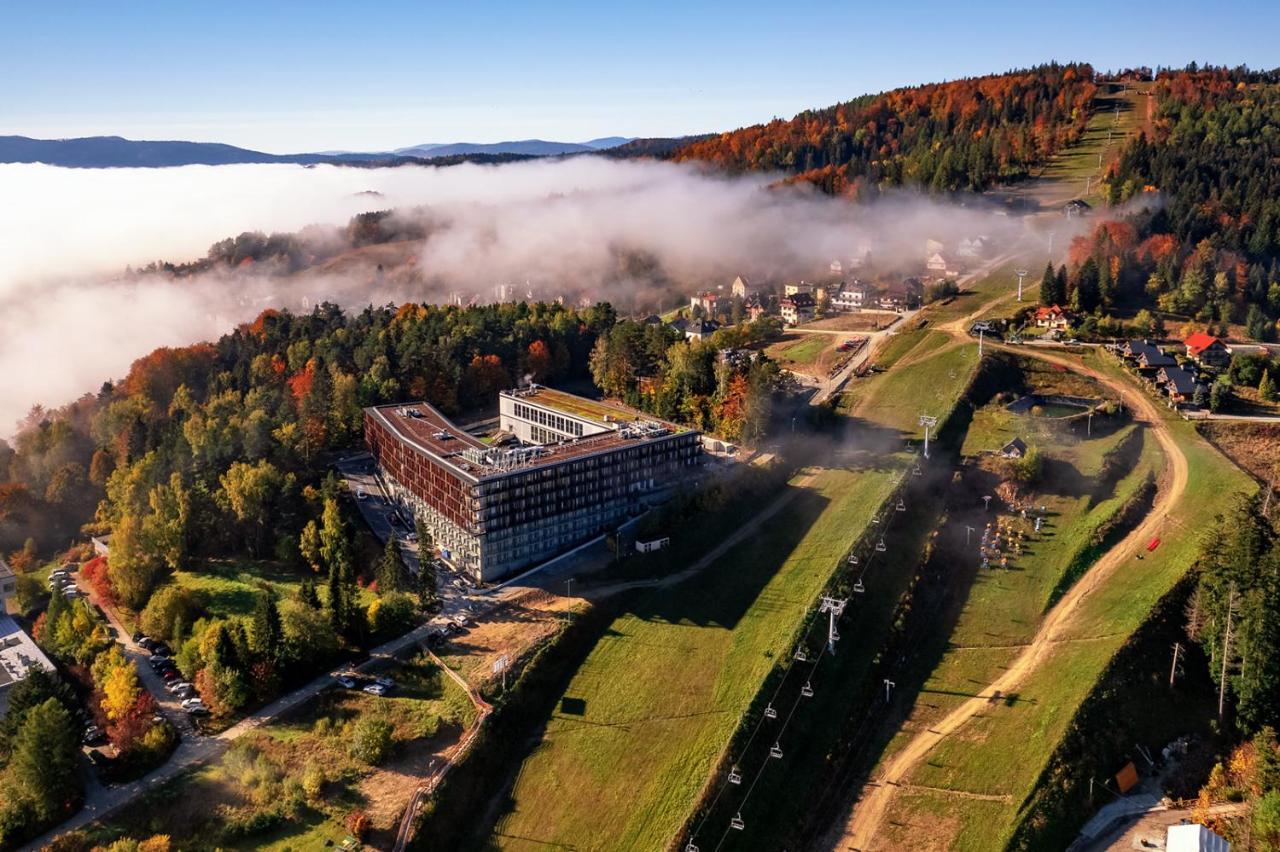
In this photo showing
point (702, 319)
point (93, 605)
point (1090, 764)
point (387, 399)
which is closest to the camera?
point (1090, 764)

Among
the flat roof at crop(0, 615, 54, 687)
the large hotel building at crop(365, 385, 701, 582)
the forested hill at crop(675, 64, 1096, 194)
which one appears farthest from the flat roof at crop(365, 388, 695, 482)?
the forested hill at crop(675, 64, 1096, 194)

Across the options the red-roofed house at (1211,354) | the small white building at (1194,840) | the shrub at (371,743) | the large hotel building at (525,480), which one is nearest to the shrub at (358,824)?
the shrub at (371,743)

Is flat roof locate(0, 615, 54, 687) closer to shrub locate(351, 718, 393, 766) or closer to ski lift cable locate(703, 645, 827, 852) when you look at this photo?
shrub locate(351, 718, 393, 766)

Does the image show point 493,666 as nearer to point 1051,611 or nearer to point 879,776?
point 879,776

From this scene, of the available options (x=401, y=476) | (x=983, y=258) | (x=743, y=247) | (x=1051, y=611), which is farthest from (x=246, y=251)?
(x=1051, y=611)

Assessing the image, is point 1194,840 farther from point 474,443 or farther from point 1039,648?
point 474,443

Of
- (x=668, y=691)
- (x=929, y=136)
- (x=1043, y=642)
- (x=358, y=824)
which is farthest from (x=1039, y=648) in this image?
(x=929, y=136)
